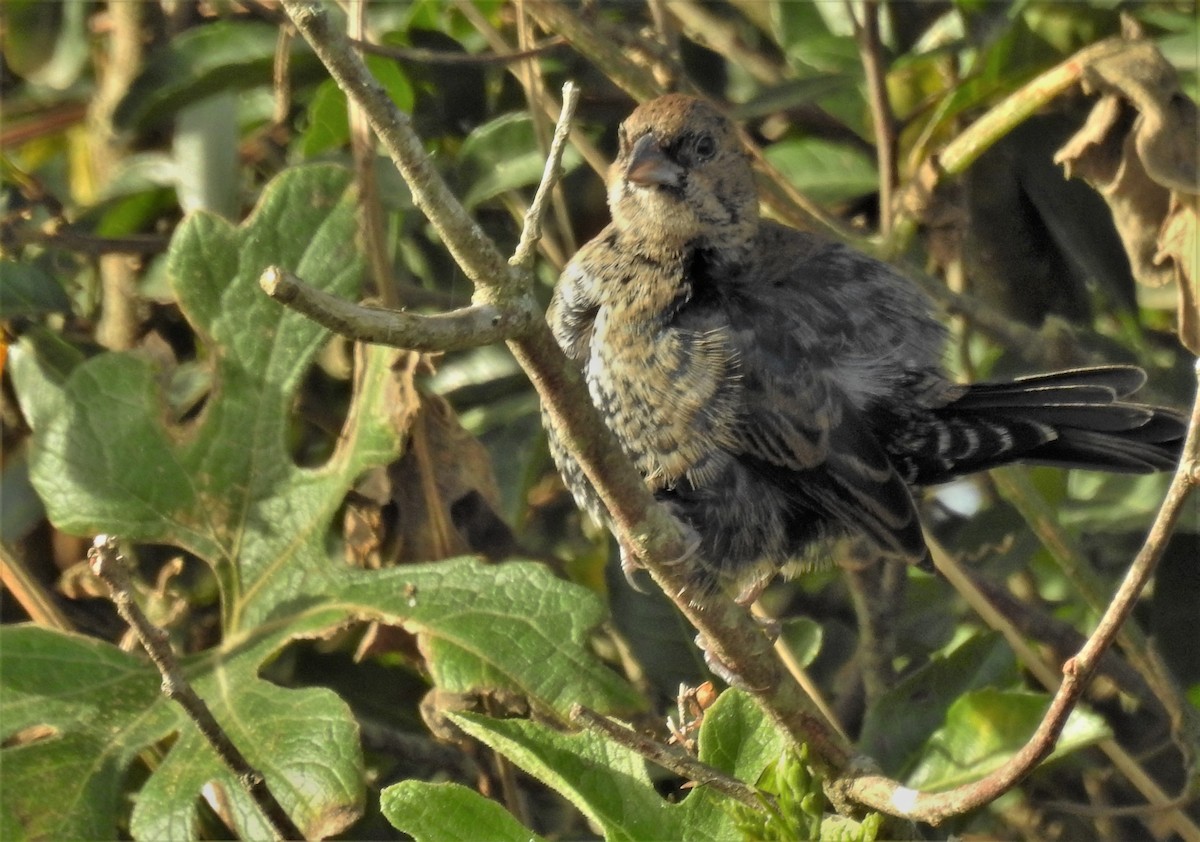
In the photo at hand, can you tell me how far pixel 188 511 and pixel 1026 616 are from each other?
1.56 meters

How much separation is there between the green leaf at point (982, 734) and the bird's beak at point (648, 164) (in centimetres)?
113

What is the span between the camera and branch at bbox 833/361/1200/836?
1.38 m

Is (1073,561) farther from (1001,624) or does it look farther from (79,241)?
(79,241)

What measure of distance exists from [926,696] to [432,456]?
0.96 meters

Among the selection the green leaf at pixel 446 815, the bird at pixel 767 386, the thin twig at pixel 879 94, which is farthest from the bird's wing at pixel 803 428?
the green leaf at pixel 446 815

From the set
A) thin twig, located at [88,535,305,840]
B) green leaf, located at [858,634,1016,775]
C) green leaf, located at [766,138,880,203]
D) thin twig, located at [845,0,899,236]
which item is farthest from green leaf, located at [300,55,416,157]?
green leaf, located at [858,634,1016,775]

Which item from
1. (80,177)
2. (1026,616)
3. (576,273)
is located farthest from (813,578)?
(80,177)

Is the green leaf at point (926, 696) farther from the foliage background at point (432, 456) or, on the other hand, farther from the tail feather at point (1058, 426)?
the tail feather at point (1058, 426)

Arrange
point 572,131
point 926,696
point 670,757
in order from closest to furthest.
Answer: point 670,757 → point 926,696 → point 572,131

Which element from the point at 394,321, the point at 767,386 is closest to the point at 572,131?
the point at 767,386

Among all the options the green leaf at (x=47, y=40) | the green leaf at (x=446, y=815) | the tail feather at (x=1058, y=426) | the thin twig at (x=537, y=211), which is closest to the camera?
the thin twig at (x=537, y=211)

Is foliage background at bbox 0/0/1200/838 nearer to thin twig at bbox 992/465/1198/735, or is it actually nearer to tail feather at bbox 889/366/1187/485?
thin twig at bbox 992/465/1198/735

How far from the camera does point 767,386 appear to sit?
2.72 m

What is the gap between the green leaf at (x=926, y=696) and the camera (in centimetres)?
259
